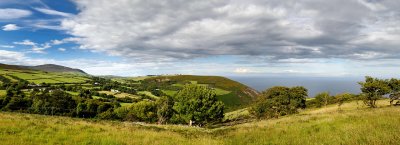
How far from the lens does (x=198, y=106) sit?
7712 cm

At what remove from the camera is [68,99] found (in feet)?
419

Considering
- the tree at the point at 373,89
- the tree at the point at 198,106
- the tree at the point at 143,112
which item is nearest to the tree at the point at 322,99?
the tree at the point at 373,89

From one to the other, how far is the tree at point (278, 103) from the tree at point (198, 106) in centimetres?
1266

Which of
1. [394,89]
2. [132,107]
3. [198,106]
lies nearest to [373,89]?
[394,89]

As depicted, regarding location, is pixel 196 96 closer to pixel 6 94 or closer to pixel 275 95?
pixel 275 95

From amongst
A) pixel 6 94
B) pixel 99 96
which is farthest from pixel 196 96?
pixel 99 96

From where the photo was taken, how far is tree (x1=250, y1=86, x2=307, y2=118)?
81.3 m

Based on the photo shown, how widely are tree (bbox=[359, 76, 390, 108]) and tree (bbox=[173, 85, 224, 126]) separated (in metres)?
33.8

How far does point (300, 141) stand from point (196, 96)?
209ft

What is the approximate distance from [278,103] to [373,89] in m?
26.2

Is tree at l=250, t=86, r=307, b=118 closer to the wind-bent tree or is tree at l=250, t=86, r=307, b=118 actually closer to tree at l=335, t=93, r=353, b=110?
tree at l=335, t=93, r=353, b=110

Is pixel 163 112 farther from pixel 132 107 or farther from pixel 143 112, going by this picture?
pixel 132 107

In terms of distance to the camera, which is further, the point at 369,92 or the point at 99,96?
the point at 99,96

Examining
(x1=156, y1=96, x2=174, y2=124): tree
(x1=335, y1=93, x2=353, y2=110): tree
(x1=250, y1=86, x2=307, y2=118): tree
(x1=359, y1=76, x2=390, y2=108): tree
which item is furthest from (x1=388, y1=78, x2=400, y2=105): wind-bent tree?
(x1=156, y1=96, x2=174, y2=124): tree
